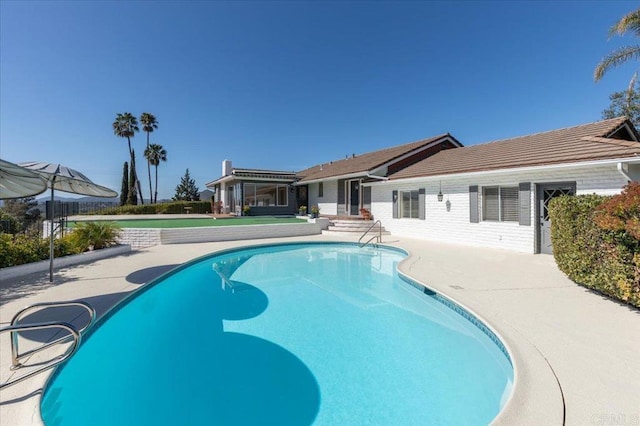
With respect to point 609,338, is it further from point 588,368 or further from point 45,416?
point 45,416

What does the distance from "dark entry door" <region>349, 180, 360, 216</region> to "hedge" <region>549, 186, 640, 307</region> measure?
42.4ft

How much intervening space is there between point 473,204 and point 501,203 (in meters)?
1.11

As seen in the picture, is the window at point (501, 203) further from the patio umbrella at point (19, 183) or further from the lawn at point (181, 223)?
the patio umbrella at point (19, 183)

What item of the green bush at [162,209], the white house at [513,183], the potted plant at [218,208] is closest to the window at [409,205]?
the white house at [513,183]

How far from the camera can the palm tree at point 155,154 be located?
42.4 meters

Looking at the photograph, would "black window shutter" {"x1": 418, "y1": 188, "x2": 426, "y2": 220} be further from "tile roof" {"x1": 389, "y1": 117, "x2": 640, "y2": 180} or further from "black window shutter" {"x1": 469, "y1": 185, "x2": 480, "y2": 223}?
"black window shutter" {"x1": 469, "y1": 185, "x2": 480, "y2": 223}

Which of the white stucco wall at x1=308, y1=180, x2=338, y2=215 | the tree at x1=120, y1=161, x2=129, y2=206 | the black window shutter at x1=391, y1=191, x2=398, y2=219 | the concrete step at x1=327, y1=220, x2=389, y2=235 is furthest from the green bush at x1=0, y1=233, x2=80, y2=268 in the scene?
the tree at x1=120, y1=161, x2=129, y2=206

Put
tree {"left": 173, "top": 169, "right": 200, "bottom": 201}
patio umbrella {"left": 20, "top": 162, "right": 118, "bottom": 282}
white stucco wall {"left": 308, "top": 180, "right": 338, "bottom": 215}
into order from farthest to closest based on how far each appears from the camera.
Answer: tree {"left": 173, "top": 169, "right": 200, "bottom": 201}
white stucco wall {"left": 308, "top": 180, "right": 338, "bottom": 215}
patio umbrella {"left": 20, "top": 162, "right": 118, "bottom": 282}

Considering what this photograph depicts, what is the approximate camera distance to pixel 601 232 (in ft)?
17.8

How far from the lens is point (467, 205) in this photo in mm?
12953

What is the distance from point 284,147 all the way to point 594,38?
25686mm

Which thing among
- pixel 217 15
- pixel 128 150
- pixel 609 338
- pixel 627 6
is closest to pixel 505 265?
pixel 609 338

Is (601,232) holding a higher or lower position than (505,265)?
higher

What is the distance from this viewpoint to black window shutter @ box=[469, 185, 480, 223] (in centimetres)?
1248
